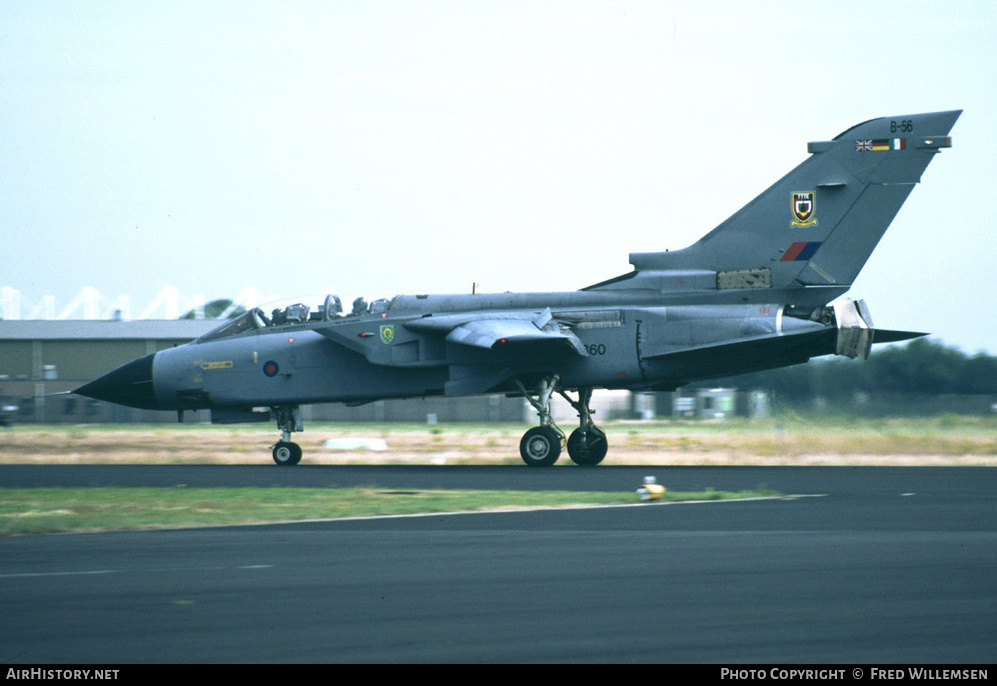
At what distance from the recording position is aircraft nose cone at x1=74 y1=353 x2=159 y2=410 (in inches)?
916

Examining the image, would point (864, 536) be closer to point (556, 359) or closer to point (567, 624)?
point (567, 624)

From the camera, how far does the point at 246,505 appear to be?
13.9 m

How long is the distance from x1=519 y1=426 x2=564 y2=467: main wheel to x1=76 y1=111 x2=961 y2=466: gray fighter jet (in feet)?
0.09

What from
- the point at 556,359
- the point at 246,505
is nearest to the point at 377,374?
the point at 556,359

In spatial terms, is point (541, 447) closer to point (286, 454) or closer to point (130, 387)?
point (286, 454)

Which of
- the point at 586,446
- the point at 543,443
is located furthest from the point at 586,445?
the point at 543,443

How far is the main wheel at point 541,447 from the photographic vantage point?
20.9m

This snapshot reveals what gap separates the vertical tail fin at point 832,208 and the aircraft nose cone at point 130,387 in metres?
11.8

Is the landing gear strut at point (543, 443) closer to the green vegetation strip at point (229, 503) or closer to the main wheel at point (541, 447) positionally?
the main wheel at point (541, 447)

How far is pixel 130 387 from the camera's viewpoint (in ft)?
76.4

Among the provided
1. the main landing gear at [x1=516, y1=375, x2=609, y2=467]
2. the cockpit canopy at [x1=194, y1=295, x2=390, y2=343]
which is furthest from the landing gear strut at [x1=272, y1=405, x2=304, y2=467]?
the main landing gear at [x1=516, y1=375, x2=609, y2=467]

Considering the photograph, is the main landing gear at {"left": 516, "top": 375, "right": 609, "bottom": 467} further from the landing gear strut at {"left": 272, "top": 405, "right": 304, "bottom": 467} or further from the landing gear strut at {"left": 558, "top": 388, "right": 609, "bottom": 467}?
the landing gear strut at {"left": 272, "top": 405, "right": 304, "bottom": 467}

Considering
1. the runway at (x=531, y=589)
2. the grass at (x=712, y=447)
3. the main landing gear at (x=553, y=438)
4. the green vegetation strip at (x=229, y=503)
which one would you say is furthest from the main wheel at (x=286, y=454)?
the runway at (x=531, y=589)

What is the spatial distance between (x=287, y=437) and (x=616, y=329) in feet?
23.7
